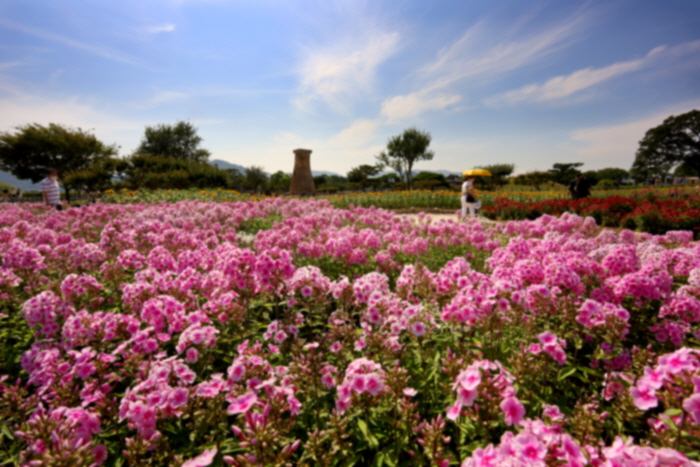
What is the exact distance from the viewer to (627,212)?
1510cm

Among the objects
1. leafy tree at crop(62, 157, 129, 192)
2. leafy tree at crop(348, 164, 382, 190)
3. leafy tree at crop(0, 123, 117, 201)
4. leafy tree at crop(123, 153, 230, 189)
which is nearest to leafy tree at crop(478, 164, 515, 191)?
leafy tree at crop(348, 164, 382, 190)

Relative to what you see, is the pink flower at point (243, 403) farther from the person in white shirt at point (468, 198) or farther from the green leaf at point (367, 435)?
the person in white shirt at point (468, 198)

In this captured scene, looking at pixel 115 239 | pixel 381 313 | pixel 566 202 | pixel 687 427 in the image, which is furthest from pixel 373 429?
pixel 566 202

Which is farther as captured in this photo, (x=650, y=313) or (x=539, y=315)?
(x=650, y=313)

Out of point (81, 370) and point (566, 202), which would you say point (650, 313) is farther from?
point (566, 202)

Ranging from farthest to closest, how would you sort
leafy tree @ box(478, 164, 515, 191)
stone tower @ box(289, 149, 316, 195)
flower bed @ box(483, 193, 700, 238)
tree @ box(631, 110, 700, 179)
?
1. tree @ box(631, 110, 700, 179)
2. leafy tree @ box(478, 164, 515, 191)
3. stone tower @ box(289, 149, 316, 195)
4. flower bed @ box(483, 193, 700, 238)

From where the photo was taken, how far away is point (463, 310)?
2.82 meters

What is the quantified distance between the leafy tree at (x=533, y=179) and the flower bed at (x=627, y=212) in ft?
103

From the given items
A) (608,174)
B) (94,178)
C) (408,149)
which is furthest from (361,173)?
(608,174)

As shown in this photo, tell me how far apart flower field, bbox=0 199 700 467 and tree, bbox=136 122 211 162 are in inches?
2461

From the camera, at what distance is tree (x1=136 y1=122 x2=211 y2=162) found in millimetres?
58969

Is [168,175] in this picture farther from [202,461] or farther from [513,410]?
[513,410]

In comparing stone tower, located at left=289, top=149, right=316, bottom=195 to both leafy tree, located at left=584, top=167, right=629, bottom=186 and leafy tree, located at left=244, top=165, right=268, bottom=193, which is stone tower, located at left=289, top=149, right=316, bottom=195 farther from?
leafy tree, located at left=584, top=167, right=629, bottom=186

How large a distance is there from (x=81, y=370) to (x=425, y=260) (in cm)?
544
